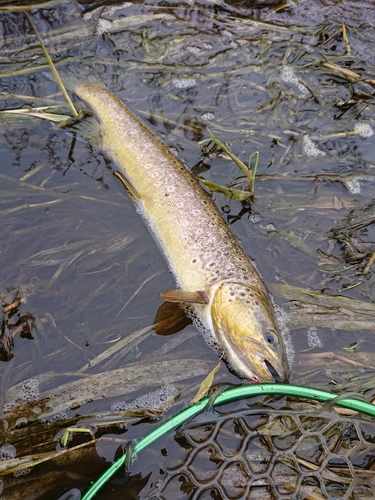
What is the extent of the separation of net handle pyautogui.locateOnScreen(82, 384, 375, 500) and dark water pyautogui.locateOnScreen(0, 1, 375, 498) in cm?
33

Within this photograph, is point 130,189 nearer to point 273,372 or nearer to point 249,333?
point 249,333

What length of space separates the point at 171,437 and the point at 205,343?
71 cm

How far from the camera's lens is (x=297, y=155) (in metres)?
3.96

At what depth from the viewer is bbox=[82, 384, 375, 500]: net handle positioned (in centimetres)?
219

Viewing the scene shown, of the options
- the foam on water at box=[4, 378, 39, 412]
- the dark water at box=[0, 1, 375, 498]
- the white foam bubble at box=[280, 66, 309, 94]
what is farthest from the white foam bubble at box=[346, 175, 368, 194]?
the foam on water at box=[4, 378, 39, 412]

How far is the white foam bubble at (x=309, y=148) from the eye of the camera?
3.98 meters

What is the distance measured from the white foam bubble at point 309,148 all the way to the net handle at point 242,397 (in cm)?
242

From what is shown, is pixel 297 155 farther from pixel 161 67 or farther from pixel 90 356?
pixel 90 356

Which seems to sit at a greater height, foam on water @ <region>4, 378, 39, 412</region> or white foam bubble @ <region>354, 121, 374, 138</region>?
white foam bubble @ <region>354, 121, 374, 138</region>

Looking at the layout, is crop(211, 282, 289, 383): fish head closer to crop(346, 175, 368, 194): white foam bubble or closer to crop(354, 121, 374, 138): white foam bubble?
crop(346, 175, 368, 194): white foam bubble

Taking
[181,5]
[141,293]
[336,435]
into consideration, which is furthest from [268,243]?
[181,5]

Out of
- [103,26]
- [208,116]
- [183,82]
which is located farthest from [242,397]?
[103,26]

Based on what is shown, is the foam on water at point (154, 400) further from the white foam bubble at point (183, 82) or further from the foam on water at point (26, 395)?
the white foam bubble at point (183, 82)

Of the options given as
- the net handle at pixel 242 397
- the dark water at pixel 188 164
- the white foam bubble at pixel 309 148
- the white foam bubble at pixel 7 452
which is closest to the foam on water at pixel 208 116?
the dark water at pixel 188 164
